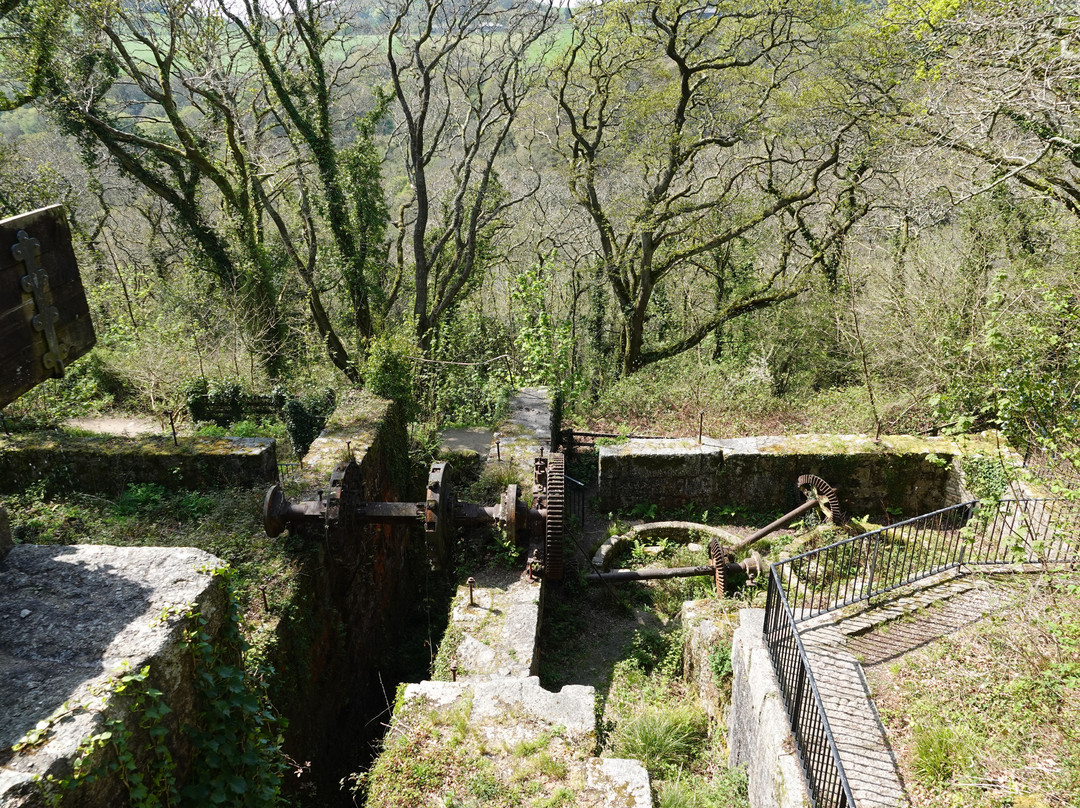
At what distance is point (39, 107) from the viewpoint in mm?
14789

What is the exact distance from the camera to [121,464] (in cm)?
812

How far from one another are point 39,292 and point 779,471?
30.4ft

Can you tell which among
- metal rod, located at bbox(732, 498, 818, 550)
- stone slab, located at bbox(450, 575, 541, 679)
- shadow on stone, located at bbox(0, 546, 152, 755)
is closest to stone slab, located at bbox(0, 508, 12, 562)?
shadow on stone, located at bbox(0, 546, 152, 755)

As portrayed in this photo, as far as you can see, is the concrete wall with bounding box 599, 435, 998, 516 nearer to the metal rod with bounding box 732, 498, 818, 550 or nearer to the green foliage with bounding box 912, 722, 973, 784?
the metal rod with bounding box 732, 498, 818, 550

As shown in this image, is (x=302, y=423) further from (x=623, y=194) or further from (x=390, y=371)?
(x=623, y=194)

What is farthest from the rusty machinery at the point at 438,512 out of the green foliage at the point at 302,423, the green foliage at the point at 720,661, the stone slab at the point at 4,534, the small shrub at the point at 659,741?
the green foliage at the point at 302,423

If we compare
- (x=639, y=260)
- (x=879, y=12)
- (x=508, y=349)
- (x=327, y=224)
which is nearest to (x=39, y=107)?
(x=327, y=224)

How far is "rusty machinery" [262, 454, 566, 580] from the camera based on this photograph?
6301 millimetres

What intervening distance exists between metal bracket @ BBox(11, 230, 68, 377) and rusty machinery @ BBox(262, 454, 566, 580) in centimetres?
310

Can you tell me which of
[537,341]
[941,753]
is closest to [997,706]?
[941,753]

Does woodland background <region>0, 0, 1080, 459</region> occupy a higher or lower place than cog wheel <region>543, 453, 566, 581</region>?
higher

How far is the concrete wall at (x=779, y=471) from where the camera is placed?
9812 mm

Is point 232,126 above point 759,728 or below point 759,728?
above

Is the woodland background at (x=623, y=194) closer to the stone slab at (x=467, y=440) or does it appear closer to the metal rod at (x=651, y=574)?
the stone slab at (x=467, y=440)
